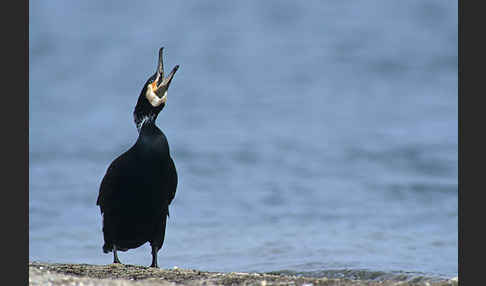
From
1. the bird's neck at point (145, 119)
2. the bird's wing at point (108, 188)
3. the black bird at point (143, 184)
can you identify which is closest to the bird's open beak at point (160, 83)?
the black bird at point (143, 184)

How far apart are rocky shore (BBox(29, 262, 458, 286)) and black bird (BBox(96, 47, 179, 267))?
847 millimetres

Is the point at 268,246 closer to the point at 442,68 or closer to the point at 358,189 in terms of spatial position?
the point at 358,189

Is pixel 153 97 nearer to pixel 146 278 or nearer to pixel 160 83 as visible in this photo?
pixel 160 83

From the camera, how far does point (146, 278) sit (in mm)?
8234

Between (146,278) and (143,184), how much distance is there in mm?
1493

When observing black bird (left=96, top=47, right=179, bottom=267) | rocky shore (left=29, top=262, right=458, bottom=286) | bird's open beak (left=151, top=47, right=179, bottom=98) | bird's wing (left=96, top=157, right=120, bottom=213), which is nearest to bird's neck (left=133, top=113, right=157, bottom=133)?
black bird (left=96, top=47, right=179, bottom=267)

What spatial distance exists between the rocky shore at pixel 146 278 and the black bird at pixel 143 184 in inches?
33.3

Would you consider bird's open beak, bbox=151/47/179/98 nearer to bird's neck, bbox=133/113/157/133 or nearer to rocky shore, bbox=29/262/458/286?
bird's neck, bbox=133/113/157/133

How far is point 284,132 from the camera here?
23.2 meters

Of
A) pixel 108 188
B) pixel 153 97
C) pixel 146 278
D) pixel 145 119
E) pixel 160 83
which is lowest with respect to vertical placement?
pixel 146 278

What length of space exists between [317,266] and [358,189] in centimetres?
695

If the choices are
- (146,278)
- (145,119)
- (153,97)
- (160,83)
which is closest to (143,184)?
(145,119)

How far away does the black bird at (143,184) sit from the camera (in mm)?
9562

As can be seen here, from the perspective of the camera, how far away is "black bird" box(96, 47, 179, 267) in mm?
→ 9562
